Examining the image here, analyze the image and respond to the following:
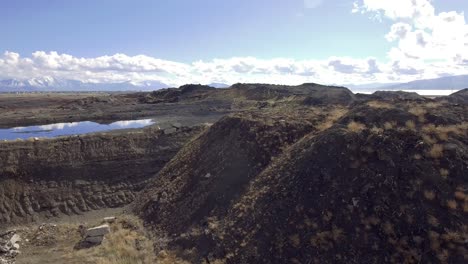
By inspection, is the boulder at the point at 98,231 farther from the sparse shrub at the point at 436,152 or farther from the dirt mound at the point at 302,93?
the dirt mound at the point at 302,93

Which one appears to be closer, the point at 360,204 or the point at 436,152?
the point at 360,204

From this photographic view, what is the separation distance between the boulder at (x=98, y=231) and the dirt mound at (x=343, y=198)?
225 cm

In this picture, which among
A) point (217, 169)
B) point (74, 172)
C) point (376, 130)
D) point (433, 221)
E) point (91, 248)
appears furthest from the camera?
point (74, 172)

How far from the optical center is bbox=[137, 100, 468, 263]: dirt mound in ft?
42.8

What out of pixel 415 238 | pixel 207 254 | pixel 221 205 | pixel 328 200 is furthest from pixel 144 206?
pixel 415 238

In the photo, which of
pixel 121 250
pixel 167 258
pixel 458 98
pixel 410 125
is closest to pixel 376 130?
pixel 410 125

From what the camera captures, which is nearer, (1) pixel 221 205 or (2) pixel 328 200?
(2) pixel 328 200

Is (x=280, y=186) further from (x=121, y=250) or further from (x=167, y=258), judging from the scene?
(x=121, y=250)

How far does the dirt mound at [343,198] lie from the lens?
13039mm

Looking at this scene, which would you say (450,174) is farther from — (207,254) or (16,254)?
(16,254)

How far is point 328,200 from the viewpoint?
14812 mm

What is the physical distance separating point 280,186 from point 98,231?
28.9 feet

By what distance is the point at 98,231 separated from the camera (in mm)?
18547

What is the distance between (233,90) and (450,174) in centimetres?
5627
